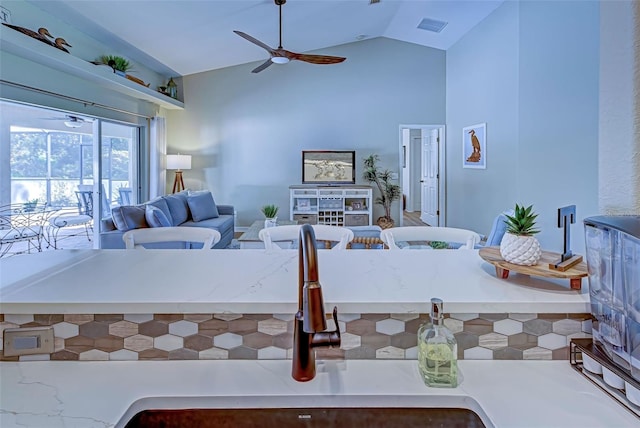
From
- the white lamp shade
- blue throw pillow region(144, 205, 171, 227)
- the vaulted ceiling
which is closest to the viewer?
blue throw pillow region(144, 205, 171, 227)

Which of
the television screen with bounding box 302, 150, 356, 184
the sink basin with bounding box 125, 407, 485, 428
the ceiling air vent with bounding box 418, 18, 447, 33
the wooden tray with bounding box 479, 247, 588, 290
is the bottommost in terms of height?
the sink basin with bounding box 125, 407, 485, 428

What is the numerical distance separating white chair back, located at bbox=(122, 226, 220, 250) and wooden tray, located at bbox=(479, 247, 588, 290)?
1.21 metres

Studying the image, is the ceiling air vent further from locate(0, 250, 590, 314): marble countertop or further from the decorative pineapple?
the decorative pineapple

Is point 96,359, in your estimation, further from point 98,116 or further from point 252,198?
point 252,198

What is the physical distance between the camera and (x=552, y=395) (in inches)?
29.6

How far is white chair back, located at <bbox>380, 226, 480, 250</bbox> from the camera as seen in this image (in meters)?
1.78

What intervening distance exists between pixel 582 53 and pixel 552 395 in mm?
3816

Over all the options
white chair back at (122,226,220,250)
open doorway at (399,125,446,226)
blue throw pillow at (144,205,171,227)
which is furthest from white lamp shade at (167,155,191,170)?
white chair back at (122,226,220,250)

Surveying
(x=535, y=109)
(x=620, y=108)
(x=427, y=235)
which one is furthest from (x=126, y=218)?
(x=535, y=109)

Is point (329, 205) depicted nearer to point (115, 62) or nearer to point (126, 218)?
point (126, 218)

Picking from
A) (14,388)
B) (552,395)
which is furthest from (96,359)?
(552,395)

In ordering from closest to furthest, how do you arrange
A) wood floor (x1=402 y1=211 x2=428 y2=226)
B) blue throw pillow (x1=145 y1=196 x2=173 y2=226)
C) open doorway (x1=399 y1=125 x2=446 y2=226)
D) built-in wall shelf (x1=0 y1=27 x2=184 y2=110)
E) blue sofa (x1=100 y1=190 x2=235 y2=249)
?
built-in wall shelf (x1=0 y1=27 x2=184 y2=110) → blue sofa (x1=100 y1=190 x2=235 y2=249) → blue throw pillow (x1=145 y1=196 x2=173 y2=226) → open doorway (x1=399 y1=125 x2=446 y2=226) → wood floor (x1=402 y1=211 x2=428 y2=226)

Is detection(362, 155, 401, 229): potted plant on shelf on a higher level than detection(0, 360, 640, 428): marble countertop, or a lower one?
higher

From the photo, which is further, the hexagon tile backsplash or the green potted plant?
the green potted plant
